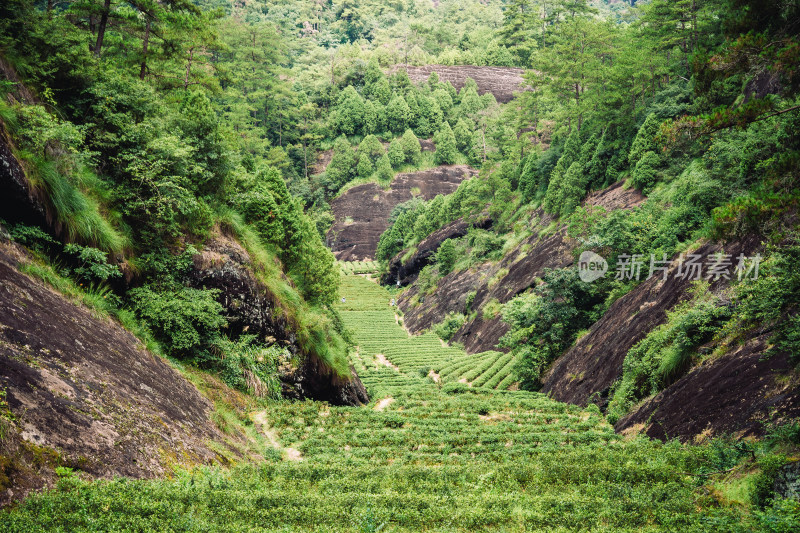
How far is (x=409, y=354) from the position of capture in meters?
36.5

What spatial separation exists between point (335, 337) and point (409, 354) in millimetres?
16315

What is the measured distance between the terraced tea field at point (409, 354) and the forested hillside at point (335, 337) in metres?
0.48

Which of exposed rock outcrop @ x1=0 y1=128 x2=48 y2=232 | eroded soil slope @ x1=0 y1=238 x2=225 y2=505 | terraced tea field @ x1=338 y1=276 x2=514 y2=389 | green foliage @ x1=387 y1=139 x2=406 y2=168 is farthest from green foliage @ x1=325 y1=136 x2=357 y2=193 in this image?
eroded soil slope @ x1=0 y1=238 x2=225 y2=505

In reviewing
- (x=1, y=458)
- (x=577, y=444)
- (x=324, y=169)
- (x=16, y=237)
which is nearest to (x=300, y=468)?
(x=1, y=458)

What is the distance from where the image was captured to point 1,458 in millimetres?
5543

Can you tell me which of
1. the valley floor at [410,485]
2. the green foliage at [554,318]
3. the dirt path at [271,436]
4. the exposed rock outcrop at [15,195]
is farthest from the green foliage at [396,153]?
the exposed rock outcrop at [15,195]

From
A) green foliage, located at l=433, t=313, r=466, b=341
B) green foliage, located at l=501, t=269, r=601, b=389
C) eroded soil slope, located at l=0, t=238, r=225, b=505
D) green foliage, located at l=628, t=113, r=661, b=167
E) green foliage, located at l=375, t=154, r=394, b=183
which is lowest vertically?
green foliage, located at l=433, t=313, r=466, b=341

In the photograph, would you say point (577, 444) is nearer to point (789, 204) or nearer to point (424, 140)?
point (789, 204)

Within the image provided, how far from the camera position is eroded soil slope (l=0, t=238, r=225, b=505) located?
6.11 metres

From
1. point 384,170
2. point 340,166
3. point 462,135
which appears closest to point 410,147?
point 384,170

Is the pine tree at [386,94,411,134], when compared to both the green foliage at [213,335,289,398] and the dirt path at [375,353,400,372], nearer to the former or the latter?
the dirt path at [375,353,400,372]

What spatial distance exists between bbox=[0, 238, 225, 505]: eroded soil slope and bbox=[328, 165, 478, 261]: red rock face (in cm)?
7105

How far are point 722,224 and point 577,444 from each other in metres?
7.63

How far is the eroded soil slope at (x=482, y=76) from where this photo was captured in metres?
104
